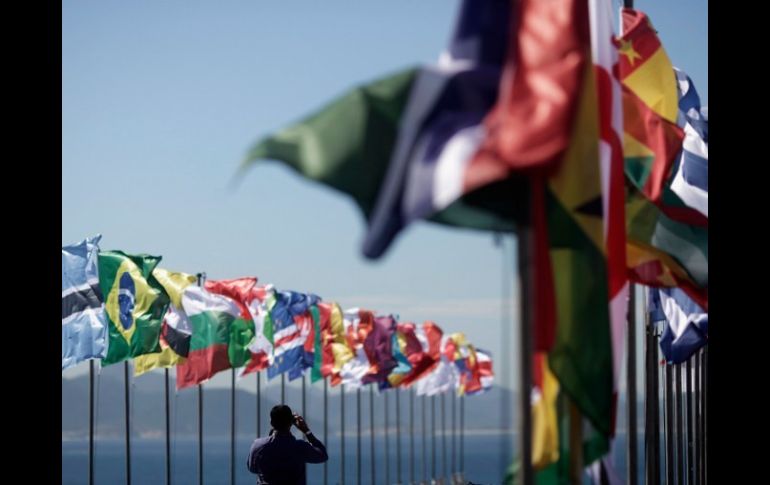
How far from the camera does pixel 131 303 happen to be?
27.0 meters

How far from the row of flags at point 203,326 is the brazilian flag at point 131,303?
0.7 inches

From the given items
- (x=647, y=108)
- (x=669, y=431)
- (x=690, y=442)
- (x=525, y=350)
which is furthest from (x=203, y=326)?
(x=525, y=350)

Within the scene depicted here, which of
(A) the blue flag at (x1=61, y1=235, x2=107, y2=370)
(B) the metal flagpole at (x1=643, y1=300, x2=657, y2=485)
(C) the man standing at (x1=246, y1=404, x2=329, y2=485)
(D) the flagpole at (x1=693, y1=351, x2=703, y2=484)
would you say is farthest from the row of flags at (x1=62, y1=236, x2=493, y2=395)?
(C) the man standing at (x1=246, y1=404, x2=329, y2=485)

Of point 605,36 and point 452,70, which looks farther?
point 605,36

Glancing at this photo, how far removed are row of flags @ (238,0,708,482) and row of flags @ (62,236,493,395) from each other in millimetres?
16171

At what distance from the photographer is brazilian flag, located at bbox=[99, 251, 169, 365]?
2672 cm
